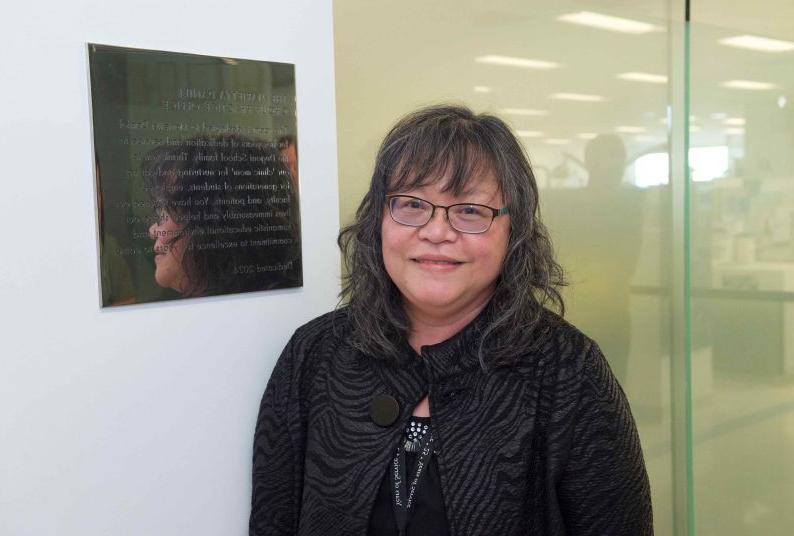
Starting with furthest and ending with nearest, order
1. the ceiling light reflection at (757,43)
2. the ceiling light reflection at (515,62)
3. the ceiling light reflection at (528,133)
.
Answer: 1. the ceiling light reflection at (528,133)
2. the ceiling light reflection at (515,62)
3. the ceiling light reflection at (757,43)

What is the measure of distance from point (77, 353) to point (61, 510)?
0.26 meters

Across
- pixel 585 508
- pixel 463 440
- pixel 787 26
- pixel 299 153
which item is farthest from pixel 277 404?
pixel 787 26

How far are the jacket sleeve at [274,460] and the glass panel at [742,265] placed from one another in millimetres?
1539

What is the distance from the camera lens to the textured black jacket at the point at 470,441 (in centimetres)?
155

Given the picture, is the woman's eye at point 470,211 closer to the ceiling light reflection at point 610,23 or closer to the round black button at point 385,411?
the round black button at point 385,411

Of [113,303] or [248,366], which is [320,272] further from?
[113,303]

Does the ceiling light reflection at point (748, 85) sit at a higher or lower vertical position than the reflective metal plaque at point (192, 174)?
higher

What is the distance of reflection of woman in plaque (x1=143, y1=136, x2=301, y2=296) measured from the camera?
4.90 ft

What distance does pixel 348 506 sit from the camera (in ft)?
5.18

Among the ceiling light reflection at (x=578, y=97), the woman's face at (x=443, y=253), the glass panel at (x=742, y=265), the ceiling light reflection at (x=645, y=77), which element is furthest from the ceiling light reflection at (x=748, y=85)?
the woman's face at (x=443, y=253)

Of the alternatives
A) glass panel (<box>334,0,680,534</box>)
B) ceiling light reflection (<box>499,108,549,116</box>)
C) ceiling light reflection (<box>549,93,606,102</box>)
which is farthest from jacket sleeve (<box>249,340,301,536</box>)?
ceiling light reflection (<box>549,93,606,102</box>)

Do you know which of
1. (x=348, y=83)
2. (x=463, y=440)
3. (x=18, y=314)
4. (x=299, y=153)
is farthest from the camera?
(x=348, y=83)

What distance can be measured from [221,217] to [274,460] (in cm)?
47

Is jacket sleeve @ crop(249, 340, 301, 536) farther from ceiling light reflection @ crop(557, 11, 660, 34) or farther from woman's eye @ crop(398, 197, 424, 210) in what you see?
ceiling light reflection @ crop(557, 11, 660, 34)
